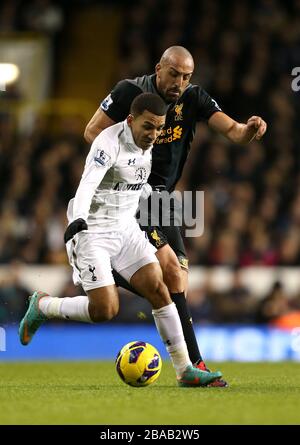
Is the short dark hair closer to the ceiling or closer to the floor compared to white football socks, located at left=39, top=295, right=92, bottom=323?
closer to the ceiling

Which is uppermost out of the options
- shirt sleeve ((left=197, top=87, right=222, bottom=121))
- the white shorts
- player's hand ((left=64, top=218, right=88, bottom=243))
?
shirt sleeve ((left=197, top=87, right=222, bottom=121))

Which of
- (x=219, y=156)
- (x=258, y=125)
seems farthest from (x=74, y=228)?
(x=219, y=156)

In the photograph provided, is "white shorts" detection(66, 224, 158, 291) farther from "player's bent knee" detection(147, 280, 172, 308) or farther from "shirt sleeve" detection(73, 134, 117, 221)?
"shirt sleeve" detection(73, 134, 117, 221)

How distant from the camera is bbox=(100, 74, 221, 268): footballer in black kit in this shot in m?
7.61

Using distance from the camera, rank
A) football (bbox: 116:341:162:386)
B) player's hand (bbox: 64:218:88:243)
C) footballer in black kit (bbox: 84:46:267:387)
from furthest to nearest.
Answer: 1. footballer in black kit (bbox: 84:46:267:387)
2. football (bbox: 116:341:162:386)
3. player's hand (bbox: 64:218:88:243)

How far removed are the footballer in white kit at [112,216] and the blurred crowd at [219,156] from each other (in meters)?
5.90

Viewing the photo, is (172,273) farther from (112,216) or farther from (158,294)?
(112,216)

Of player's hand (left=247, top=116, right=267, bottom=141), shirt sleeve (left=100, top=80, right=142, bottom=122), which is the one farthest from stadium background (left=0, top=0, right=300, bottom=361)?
player's hand (left=247, top=116, right=267, bottom=141)

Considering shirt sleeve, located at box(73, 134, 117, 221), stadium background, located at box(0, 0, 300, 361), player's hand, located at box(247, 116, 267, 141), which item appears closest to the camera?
shirt sleeve, located at box(73, 134, 117, 221)

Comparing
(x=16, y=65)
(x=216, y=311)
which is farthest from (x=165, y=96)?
(x=16, y=65)

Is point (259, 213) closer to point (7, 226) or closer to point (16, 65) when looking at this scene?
point (7, 226)

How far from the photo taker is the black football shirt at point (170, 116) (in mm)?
7605

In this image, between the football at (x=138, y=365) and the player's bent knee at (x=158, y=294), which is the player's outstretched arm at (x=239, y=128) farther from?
the football at (x=138, y=365)

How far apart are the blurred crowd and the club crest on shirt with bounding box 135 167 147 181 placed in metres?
6.04
